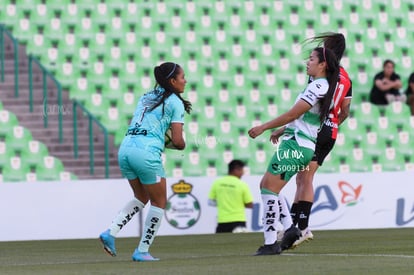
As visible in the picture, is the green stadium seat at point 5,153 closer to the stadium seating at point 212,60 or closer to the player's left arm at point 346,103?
the stadium seating at point 212,60

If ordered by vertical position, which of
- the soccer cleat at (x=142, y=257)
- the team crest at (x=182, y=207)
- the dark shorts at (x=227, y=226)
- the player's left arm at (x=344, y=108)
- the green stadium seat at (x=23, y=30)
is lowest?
the dark shorts at (x=227, y=226)

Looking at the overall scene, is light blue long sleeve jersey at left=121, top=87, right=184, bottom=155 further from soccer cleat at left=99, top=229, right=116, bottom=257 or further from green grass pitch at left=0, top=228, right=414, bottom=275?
green grass pitch at left=0, top=228, right=414, bottom=275

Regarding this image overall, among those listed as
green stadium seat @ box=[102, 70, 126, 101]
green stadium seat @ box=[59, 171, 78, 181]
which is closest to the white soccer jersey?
green stadium seat @ box=[59, 171, 78, 181]

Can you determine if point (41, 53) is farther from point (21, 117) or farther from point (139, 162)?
point (139, 162)

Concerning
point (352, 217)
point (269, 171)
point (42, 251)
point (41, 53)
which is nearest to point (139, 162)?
point (269, 171)

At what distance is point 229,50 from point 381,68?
3.04 metres

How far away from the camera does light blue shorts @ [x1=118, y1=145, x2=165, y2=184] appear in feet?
32.5

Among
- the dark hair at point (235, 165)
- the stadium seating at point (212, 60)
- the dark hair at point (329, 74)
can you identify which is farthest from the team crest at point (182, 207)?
the dark hair at point (329, 74)

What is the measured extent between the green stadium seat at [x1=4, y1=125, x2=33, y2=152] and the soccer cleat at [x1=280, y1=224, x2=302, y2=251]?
9.01m

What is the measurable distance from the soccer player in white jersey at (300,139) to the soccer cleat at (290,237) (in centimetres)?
3

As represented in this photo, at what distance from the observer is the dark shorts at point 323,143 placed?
1104cm

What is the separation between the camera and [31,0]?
20.8 metres

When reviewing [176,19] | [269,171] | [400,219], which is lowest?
[400,219]

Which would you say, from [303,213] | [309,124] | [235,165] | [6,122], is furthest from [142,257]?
[6,122]
